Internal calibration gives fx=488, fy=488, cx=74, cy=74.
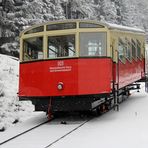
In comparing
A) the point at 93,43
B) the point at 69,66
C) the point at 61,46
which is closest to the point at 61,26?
the point at 61,46

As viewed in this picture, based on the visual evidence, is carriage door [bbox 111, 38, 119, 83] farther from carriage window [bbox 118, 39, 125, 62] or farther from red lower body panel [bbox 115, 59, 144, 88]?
carriage window [bbox 118, 39, 125, 62]

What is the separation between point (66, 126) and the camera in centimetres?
1323

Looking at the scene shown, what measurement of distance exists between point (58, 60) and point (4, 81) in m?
6.29

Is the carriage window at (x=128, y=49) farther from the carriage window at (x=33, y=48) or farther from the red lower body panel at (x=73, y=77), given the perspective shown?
the carriage window at (x=33, y=48)

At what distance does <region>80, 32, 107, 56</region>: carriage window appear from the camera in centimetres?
1409

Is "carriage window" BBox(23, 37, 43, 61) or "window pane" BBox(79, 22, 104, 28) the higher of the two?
"window pane" BBox(79, 22, 104, 28)

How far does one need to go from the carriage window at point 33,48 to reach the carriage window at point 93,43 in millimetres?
1285

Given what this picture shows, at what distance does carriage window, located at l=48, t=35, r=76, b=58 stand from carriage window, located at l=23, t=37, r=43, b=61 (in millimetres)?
311

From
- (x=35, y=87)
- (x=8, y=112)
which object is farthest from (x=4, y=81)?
(x=35, y=87)

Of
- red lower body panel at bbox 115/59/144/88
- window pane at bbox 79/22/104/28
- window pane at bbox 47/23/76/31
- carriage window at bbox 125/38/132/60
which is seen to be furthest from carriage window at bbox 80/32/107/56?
carriage window at bbox 125/38/132/60

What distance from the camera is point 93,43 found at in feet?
46.2

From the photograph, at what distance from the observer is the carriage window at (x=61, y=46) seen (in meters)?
14.2

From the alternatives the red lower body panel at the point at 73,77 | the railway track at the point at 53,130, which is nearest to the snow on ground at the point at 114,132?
the railway track at the point at 53,130

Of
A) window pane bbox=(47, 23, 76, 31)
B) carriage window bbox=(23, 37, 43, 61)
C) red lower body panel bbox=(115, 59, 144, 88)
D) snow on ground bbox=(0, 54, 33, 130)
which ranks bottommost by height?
snow on ground bbox=(0, 54, 33, 130)
